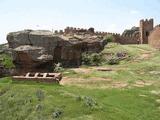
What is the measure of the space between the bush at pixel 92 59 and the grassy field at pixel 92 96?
3383 mm

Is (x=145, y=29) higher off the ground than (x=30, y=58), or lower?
higher

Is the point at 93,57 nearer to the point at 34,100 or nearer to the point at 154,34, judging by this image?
the point at 154,34

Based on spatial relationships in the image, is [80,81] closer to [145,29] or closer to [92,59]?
[92,59]

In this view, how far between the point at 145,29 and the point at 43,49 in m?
22.7

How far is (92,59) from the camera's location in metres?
45.3

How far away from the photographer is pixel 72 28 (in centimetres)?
5775

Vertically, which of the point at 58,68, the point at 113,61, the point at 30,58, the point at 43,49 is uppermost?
the point at 43,49

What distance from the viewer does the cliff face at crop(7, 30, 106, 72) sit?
43859mm

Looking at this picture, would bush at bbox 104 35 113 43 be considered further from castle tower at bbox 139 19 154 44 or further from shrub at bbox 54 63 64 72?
shrub at bbox 54 63 64 72

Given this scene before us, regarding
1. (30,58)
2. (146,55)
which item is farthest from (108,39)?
(30,58)

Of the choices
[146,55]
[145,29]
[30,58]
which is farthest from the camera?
[145,29]

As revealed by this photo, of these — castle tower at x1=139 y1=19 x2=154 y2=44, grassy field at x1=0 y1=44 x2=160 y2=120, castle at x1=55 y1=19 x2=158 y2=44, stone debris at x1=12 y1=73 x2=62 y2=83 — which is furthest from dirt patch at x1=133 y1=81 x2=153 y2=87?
castle tower at x1=139 y1=19 x2=154 y2=44

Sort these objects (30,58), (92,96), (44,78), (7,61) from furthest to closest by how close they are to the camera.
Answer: (7,61), (30,58), (44,78), (92,96)

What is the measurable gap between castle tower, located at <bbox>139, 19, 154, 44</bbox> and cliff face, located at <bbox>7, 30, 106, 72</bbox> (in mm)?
14628
